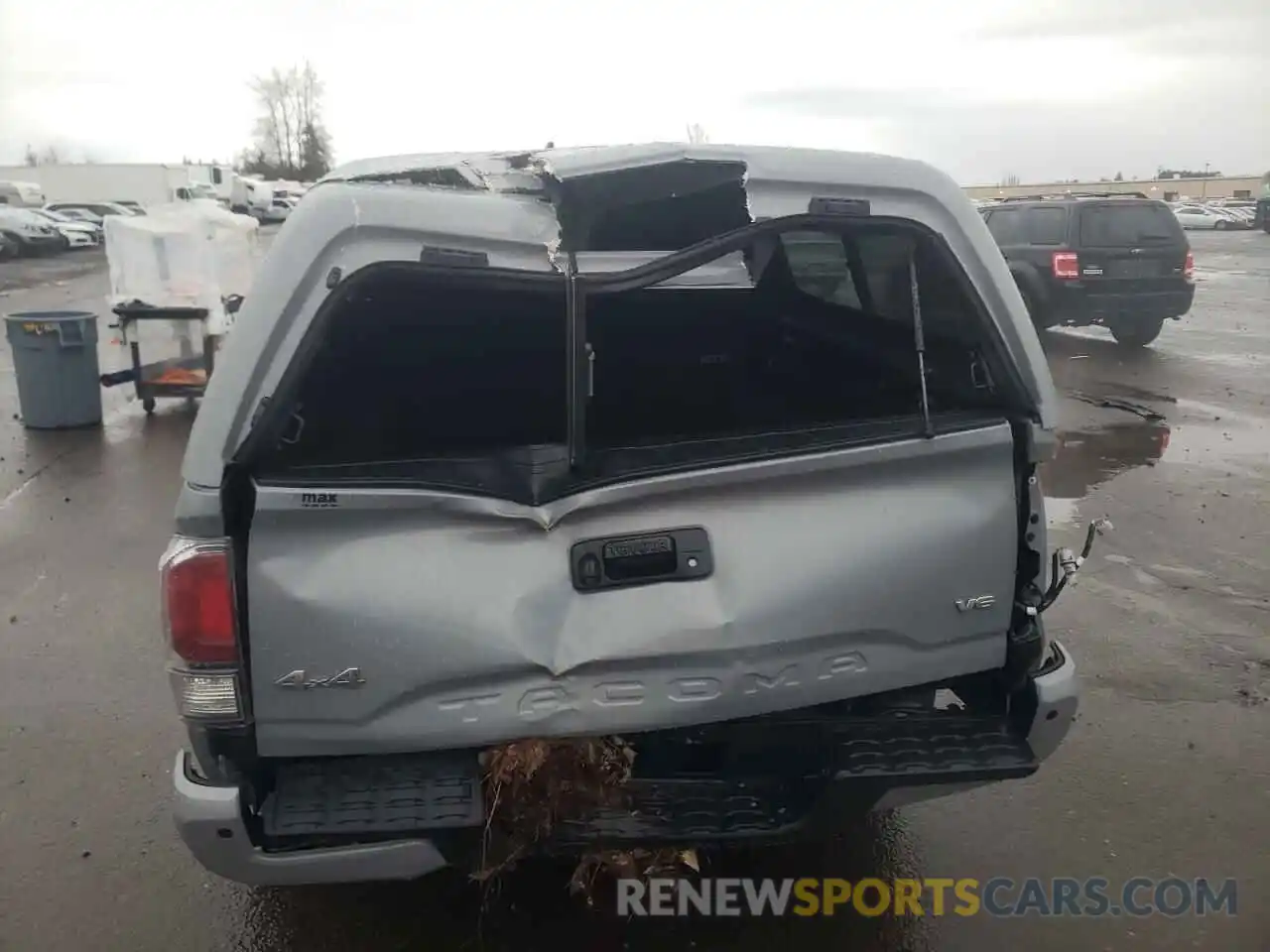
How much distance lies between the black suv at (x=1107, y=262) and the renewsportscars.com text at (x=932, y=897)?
11.0m

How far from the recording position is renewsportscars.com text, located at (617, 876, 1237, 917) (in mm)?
3234

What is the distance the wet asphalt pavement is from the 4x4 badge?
1029mm

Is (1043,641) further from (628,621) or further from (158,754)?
(158,754)

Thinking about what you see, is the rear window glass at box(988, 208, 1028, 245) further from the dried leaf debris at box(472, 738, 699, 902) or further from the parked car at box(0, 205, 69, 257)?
the parked car at box(0, 205, 69, 257)

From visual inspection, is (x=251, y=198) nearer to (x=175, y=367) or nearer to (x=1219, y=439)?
(x=175, y=367)

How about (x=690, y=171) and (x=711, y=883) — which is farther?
(x=711, y=883)

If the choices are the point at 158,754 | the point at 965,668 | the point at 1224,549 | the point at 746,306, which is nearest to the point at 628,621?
the point at 965,668

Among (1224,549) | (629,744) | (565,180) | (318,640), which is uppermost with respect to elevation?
(565,180)

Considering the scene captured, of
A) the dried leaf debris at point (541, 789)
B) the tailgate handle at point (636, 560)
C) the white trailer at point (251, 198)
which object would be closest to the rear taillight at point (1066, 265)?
the tailgate handle at point (636, 560)

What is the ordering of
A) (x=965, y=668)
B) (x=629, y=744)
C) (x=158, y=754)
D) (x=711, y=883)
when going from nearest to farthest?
(x=629, y=744) → (x=965, y=668) → (x=711, y=883) → (x=158, y=754)

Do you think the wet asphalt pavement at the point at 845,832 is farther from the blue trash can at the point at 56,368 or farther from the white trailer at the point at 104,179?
the white trailer at the point at 104,179

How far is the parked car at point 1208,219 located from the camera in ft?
158

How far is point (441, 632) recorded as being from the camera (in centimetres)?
251

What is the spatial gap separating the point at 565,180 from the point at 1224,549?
5.58 m
